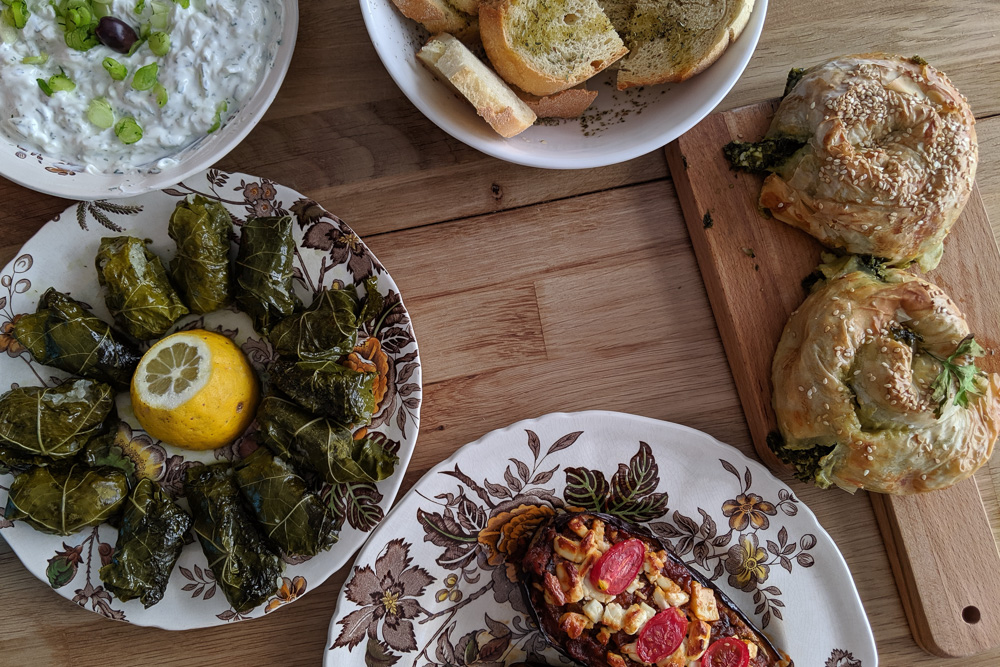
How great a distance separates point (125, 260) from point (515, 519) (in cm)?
140

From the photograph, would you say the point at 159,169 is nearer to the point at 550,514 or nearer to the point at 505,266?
the point at 505,266

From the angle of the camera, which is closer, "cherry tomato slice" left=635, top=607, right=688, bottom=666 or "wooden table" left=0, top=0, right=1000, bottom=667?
"cherry tomato slice" left=635, top=607, right=688, bottom=666

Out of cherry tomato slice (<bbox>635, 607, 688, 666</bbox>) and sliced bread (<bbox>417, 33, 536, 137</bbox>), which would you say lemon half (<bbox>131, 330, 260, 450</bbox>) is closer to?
sliced bread (<bbox>417, 33, 536, 137</bbox>)

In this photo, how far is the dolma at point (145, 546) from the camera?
1.91 m

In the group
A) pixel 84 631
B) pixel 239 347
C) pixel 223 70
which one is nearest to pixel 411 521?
pixel 239 347

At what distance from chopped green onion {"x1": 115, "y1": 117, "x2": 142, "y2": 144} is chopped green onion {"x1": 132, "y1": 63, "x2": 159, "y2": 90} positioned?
0.34 ft

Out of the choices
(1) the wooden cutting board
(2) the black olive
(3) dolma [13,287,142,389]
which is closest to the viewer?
(2) the black olive

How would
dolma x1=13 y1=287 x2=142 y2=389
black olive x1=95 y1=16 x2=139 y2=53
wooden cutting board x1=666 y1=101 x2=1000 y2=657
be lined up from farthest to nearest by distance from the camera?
1. wooden cutting board x1=666 y1=101 x2=1000 y2=657
2. dolma x1=13 y1=287 x2=142 y2=389
3. black olive x1=95 y1=16 x2=139 y2=53

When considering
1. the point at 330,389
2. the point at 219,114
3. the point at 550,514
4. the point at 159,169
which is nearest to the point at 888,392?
the point at 550,514

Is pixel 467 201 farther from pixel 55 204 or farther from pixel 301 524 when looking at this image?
pixel 55 204

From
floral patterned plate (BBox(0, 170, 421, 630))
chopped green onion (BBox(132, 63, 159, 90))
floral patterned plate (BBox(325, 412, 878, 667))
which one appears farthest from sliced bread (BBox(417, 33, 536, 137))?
floral patterned plate (BBox(325, 412, 878, 667))

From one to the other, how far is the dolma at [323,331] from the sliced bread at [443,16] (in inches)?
32.8

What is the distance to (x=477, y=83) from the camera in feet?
6.19

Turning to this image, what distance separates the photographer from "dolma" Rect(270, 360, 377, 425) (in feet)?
6.47
